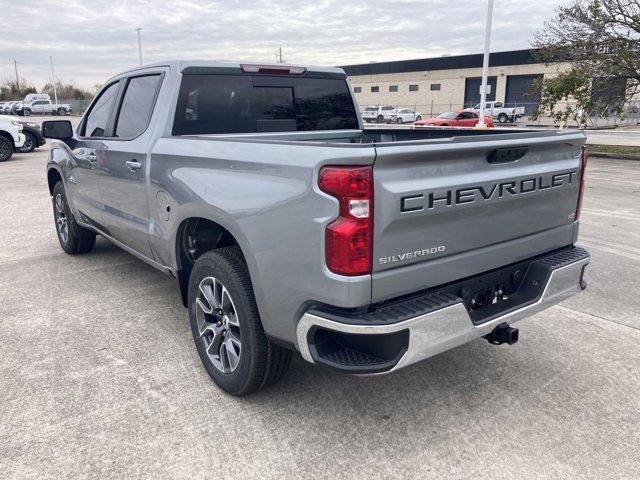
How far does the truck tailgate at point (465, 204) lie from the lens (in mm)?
2377

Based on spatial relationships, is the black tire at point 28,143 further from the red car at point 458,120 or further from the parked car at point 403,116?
the parked car at point 403,116

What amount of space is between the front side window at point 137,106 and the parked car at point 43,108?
192 feet

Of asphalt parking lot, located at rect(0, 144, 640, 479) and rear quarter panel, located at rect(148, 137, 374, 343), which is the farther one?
asphalt parking lot, located at rect(0, 144, 640, 479)

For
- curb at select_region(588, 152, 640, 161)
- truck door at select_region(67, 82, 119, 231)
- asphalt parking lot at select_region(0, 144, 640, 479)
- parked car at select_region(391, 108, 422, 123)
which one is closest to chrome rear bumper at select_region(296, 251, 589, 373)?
asphalt parking lot at select_region(0, 144, 640, 479)

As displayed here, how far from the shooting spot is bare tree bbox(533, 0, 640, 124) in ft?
55.6

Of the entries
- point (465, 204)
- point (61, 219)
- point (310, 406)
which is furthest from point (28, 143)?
point (465, 204)

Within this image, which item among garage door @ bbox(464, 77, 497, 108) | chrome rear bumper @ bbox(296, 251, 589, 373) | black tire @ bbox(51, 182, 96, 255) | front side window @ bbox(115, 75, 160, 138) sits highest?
garage door @ bbox(464, 77, 497, 108)

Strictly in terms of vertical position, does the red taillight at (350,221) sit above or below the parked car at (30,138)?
above

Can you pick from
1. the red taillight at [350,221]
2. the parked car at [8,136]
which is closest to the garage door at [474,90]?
the parked car at [8,136]

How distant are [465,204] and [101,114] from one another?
3693 mm

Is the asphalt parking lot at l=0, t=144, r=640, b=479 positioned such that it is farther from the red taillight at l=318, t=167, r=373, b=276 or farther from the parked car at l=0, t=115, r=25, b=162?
the parked car at l=0, t=115, r=25, b=162

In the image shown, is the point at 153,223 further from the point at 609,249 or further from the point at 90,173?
the point at 609,249

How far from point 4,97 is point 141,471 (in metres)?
94.9

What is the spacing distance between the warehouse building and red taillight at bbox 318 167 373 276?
51316mm
